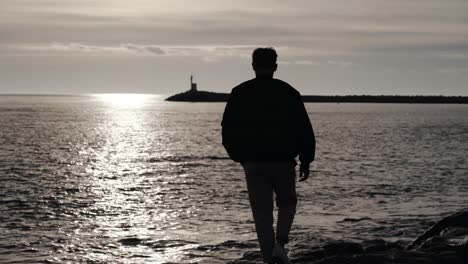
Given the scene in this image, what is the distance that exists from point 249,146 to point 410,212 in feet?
45.0

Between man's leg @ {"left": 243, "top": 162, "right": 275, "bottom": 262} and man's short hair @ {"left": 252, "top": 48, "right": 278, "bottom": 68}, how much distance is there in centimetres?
112

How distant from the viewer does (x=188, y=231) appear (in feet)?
56.9

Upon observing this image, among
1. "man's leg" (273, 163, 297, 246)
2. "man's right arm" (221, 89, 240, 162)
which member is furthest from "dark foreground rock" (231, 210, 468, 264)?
"man's right arm" (221, 89, 240, 162)

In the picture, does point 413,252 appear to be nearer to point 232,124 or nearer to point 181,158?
point 232,124

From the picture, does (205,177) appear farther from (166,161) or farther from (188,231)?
(188,231)

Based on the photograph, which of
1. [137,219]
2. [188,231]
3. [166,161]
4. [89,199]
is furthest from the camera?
[166,161]

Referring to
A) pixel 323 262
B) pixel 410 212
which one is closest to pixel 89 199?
pixel 410 212

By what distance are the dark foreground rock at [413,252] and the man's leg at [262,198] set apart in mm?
1483

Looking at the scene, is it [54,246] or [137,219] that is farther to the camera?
[137,219]

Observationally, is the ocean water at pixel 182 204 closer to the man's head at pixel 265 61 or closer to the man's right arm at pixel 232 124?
the man's right arm at pixel 232 124

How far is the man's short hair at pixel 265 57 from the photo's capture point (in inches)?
295

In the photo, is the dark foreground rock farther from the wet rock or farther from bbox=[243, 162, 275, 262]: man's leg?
the wet rock

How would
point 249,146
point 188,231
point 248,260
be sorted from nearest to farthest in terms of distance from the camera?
point 249,146
point 248,260
point 188,231

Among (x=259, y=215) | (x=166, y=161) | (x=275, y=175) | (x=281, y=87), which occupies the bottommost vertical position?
(x=166, y=161)
